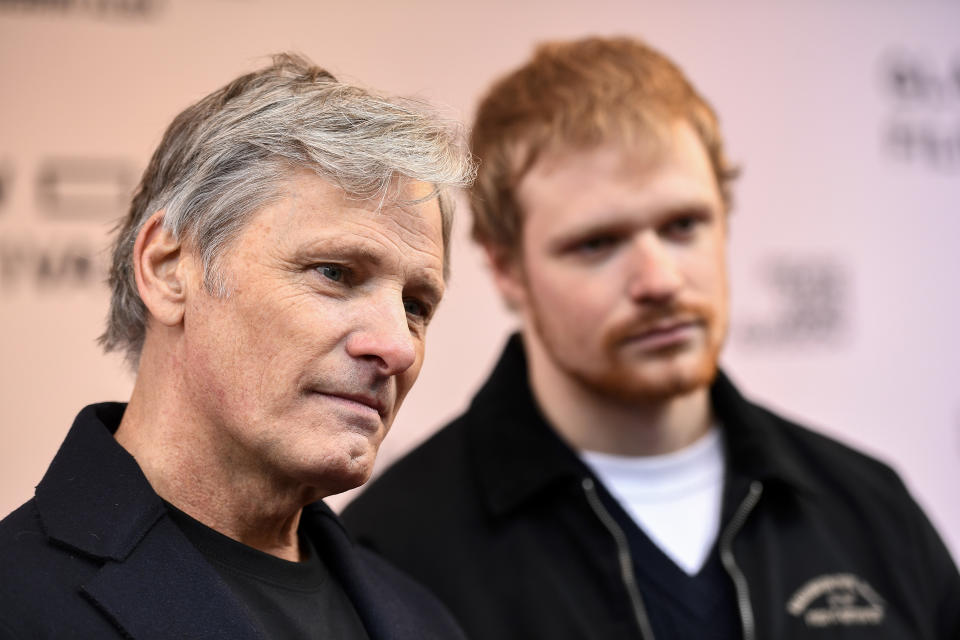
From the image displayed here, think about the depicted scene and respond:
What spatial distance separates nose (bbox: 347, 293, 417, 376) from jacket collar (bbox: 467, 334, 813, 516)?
2.89ft

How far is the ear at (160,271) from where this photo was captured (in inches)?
58.0

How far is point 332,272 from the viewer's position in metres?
1.46

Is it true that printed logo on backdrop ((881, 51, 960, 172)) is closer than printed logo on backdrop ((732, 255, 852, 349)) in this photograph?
No

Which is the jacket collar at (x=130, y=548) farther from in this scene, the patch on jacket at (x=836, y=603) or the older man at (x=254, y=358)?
the patch on jacket at (x=836, y=603)

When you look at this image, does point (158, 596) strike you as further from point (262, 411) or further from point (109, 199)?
point (109, 199)

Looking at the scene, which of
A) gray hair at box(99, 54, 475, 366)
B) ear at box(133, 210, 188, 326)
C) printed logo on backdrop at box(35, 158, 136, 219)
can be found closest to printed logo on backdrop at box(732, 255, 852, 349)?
printed logo on backdrop at box(35, 158, 136, 219)

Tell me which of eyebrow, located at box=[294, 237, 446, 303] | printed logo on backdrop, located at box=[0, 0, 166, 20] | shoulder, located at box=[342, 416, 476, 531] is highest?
printed logo on backdrop, located at box=[0, 0, 166, 20]

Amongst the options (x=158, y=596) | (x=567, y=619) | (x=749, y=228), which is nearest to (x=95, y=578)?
(x=158, y=596)

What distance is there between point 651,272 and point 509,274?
43 centimetres

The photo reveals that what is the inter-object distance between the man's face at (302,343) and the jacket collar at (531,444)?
2.84ft

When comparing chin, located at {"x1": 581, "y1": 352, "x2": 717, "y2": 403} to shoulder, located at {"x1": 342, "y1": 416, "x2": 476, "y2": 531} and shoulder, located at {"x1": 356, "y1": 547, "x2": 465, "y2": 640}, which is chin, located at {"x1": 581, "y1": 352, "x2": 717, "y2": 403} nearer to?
shoulder, located at {"x1": 342, "y1": 416, "x2": 476, "y2": 531}

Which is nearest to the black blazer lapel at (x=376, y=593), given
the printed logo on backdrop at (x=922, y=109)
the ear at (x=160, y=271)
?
the ear at (x=160, y=271)

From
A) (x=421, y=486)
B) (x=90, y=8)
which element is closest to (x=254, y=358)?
(x=421, y=486)

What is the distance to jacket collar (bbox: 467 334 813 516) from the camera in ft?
7.53
